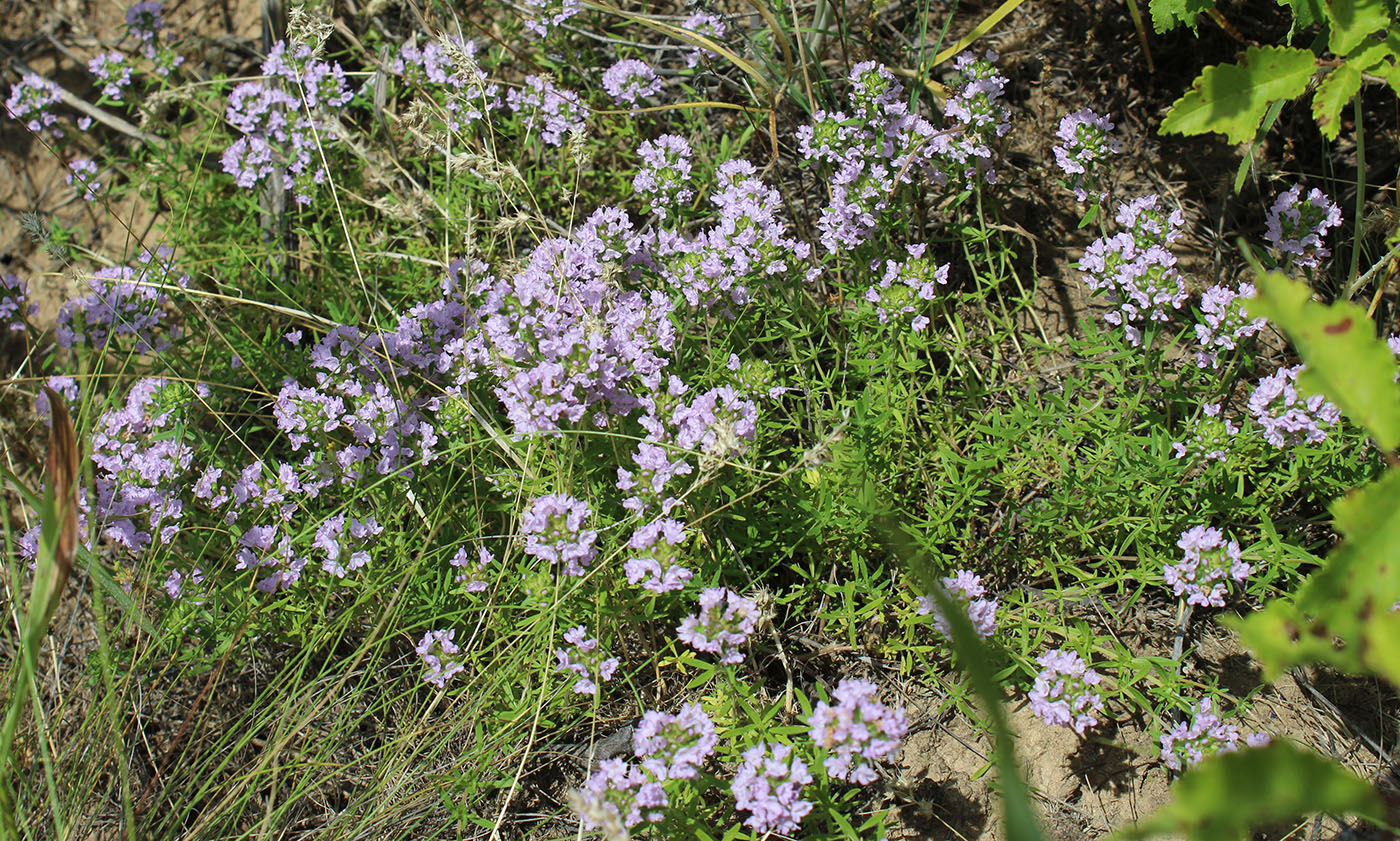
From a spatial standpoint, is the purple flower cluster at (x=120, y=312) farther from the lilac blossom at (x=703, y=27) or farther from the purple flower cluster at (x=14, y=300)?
the lilac blossom at (x=703, y=27)

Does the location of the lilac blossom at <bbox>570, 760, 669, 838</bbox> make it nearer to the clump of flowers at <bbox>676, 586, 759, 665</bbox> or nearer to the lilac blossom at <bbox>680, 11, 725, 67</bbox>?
the clump of flowers at <bbox>676, 586, 759, 665</bbox>

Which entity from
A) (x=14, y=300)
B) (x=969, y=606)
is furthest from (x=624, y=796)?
(x=14, y=300)

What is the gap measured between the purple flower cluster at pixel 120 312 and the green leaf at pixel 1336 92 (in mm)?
4272

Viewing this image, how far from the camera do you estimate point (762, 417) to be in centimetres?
354

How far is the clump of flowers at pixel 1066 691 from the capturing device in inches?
115

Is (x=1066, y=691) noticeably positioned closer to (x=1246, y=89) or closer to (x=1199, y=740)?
(x=1199, y=740)

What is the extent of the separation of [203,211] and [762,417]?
3.34 meters

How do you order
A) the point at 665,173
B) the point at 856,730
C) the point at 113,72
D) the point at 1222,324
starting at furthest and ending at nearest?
the point at 113,72 < the point at 665,173 < the point at 1222,324 < the point at 856,730

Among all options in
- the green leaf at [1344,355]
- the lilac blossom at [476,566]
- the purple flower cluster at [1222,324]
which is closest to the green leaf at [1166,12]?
the purple flower cluster at [1222,324]

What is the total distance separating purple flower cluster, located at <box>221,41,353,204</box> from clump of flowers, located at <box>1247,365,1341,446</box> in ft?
13.1

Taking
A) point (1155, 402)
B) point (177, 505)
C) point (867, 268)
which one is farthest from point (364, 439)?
point (1155, 402)

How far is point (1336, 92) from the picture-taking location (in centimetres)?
296

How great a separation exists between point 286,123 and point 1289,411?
443 cm

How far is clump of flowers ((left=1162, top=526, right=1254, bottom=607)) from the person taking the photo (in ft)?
9.84
